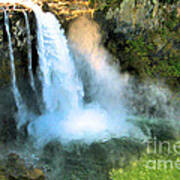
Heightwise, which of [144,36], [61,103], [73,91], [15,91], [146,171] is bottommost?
[146,171]

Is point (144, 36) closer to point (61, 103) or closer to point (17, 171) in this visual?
point (61, 103)

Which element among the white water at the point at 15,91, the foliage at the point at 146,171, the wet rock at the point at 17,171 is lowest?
the foliage at the point at 146,171

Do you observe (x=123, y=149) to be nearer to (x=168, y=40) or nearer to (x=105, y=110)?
(x=105, y=110)

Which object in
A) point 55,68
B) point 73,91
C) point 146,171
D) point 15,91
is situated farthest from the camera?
point 73,91

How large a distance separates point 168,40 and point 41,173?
533 cm

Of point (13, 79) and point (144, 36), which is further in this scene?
point (144, 36)

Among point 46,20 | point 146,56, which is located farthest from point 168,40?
point 46,20

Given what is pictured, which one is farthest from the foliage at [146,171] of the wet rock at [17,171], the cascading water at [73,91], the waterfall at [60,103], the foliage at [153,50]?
the foliage at [153,50]

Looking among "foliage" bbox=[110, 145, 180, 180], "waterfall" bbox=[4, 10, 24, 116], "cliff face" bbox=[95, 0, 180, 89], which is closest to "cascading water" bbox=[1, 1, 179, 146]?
"waterfall" bbox=[4, 10, 24, 116]

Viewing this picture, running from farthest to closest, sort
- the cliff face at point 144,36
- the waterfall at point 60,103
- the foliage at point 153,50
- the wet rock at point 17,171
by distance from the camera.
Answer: the foliage at point 153,50
the cliff face at point 144,36
the waterfall at point 60,103
the wet rock at point 17,171

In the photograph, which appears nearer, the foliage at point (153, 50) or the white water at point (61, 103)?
the white water at point (61, 103)

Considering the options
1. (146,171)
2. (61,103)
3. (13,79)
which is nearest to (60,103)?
(61,103)

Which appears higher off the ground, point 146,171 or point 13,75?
point 13,75

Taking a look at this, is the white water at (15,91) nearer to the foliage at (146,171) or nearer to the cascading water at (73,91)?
the cascading water at (73,91)
